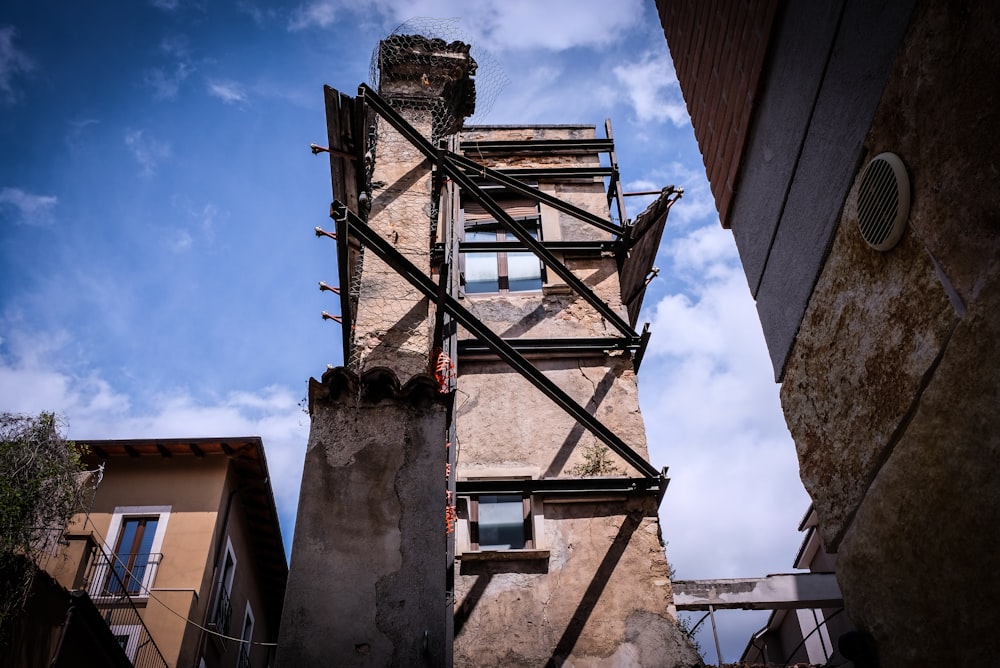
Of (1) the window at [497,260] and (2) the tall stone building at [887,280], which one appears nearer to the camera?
(2) the tall stone building at [887,280]

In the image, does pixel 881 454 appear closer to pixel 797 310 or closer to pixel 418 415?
pixel 797 310

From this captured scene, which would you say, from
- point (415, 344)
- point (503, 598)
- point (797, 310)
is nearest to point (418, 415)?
point (415, 344)

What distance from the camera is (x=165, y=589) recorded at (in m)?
13.8

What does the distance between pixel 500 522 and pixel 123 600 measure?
9.04 meters

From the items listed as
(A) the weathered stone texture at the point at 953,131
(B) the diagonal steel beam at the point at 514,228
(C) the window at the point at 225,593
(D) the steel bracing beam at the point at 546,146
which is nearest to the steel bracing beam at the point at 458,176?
(B) the diagonal steel beam at the point at 514,228

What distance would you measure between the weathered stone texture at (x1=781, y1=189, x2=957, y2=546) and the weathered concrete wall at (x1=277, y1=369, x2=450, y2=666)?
6.93 feet

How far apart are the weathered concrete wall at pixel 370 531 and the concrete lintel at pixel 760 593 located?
579 centimetres

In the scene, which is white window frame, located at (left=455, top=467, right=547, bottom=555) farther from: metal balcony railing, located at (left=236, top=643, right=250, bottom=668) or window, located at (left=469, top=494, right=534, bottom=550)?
metal balcony railing, located at (left=236, top=643, right=250, bottom=668)

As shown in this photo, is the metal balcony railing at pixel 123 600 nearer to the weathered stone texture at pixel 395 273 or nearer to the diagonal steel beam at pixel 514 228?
the weathered stone texture at pixel 395 273

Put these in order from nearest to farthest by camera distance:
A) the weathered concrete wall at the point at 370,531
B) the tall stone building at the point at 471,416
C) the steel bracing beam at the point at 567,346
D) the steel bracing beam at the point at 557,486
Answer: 1. the weathered concrete wall at the point at 370,531
2. the tall stone building at the point at 471,416
3. the steel bracing beam at the point at 557,486
4. the steel bracing beam at the point at 567,346

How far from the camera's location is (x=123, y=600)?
13.4 metres

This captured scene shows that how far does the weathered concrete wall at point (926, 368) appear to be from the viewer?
2504 millimetres

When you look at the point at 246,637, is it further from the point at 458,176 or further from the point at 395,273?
the point at 395,273

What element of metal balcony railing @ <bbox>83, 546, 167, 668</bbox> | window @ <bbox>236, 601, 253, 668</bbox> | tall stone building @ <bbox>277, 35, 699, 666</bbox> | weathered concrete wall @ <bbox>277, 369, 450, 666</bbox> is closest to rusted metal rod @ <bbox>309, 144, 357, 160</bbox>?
tall stone building @ <bbox>277, 35, 699, 666</bbox>
